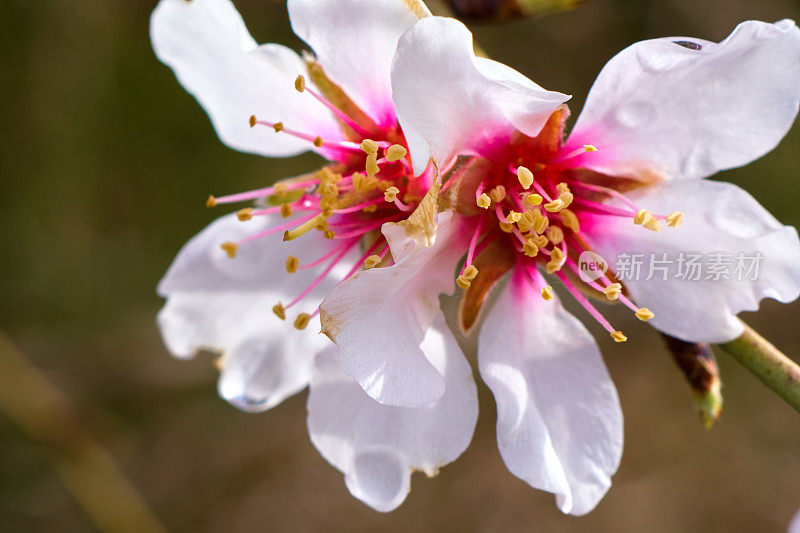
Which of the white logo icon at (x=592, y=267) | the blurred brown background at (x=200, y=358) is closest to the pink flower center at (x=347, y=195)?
the white logo icon at (x=592, y=267)

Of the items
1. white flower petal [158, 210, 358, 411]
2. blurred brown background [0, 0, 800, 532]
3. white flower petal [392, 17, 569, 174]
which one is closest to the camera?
white flower petal [392, 17, 569, 174]

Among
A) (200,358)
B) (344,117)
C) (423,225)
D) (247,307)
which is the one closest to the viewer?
(423,225)

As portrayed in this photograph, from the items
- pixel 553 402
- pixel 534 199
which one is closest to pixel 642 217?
pixel 534 199

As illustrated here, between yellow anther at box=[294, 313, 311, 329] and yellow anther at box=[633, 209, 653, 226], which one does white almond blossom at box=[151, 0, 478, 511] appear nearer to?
yellow anther at box=[294, 313, 311, 329]

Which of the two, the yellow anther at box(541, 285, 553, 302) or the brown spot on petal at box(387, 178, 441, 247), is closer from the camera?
the brown spot on petal at box(387, 178, 441, 247)

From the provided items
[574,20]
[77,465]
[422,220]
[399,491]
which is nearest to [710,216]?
[422,220]

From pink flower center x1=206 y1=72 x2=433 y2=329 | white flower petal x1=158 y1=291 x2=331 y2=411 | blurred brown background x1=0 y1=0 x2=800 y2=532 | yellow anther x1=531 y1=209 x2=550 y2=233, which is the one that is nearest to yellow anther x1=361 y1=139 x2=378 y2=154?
pink flower center x1=206 y1=72 x2=433 y2=329

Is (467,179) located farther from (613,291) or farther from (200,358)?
(200,358)

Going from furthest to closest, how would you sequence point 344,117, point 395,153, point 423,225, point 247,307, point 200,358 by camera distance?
1. point 200,358
2. point 247,307
3. point 344,117
4. point 395,153
5. point 423,225
